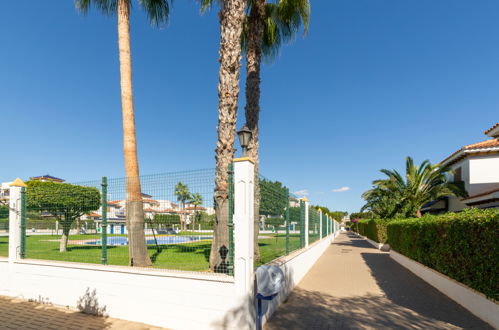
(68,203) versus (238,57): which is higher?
(238,57)

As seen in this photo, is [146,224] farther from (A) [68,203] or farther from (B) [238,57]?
(B) [238,57]

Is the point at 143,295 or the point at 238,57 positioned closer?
the point at 143,295

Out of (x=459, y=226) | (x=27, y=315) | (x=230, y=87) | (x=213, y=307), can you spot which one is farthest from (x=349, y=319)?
(x=27, y=315)

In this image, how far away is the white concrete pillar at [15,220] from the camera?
6.41 metres

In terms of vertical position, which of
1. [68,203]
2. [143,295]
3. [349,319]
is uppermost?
[68,203]

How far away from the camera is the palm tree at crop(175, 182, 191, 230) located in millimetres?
4988

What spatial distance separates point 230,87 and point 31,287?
6.33 meters

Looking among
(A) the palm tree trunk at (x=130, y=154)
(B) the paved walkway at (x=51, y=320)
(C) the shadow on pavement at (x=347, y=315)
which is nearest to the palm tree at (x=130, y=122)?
(A) the palm tree trunk at (x=130, y=154)

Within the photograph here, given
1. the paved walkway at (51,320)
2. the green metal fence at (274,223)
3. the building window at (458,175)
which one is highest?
the building window at (458,175)

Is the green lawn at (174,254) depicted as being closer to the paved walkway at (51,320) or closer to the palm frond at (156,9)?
the paved walkway at (51,320)

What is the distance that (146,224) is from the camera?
673cm

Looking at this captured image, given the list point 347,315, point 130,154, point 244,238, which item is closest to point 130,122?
point 130,154

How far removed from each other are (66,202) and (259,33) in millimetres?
7919

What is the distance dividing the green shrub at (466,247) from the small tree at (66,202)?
25.4 feet
